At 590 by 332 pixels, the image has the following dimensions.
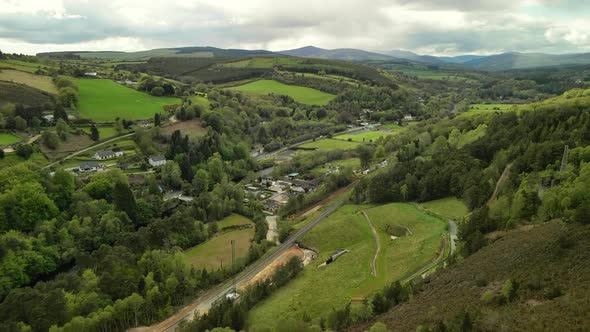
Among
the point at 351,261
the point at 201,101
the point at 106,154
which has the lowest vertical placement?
the point at 351,261

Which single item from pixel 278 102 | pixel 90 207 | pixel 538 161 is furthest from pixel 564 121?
pixel 278 102

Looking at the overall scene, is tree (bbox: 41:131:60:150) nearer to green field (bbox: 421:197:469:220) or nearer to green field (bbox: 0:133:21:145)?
green field (bbox: 0:133:21:145)

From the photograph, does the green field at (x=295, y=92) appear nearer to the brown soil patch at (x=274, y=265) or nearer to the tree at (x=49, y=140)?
the tree at (x=49, y=140)

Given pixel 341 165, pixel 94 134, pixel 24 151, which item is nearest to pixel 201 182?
pixel 94 134

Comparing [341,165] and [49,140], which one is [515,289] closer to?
[341,165]

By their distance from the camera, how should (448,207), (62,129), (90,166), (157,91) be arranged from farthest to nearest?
(157,91) < (62,129) < (90,166) < (448,207)

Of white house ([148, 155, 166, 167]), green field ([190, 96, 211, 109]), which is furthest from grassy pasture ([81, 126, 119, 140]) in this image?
green field ([190, 96, 211, 109])
